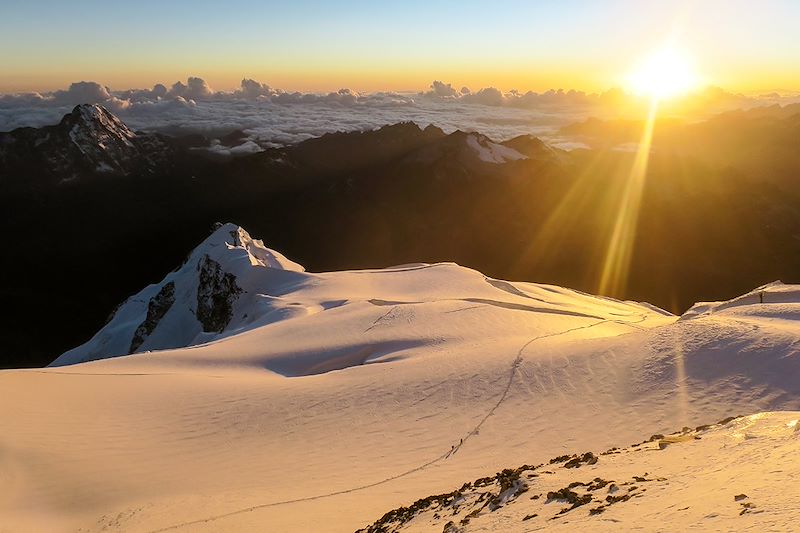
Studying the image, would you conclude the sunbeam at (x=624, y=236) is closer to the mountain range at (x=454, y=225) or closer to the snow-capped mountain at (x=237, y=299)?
the mountain range at (x=454, y=225)

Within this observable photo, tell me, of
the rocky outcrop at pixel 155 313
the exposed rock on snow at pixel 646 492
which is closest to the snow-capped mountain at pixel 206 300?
the rocky outcrop at pixel 155 313

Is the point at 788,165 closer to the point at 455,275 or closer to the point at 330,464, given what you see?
the point at 455,275

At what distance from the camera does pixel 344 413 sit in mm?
13969

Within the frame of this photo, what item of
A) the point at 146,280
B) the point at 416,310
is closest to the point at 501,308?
the point at 416,310

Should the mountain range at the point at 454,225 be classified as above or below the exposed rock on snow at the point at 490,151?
below

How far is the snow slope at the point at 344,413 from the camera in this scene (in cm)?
1054

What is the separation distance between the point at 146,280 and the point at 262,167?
71654mm

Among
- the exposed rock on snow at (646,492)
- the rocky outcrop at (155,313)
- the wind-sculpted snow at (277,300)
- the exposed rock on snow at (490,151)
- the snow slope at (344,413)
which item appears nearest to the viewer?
the exposed rock on snow at (646,492)

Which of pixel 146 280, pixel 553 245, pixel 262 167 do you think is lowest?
pixel 146 280

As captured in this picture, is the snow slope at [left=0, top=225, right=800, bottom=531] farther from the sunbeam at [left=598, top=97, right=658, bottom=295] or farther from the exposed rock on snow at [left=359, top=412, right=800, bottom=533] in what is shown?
the sunbeam at [left=598, top=97, right=658, bottom=295]

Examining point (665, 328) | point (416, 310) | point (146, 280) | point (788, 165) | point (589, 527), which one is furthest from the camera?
point (788, 165)

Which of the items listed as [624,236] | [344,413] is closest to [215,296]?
[344,413]

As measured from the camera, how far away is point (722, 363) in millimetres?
12398

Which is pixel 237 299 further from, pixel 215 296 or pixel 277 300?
pixel 277 300
